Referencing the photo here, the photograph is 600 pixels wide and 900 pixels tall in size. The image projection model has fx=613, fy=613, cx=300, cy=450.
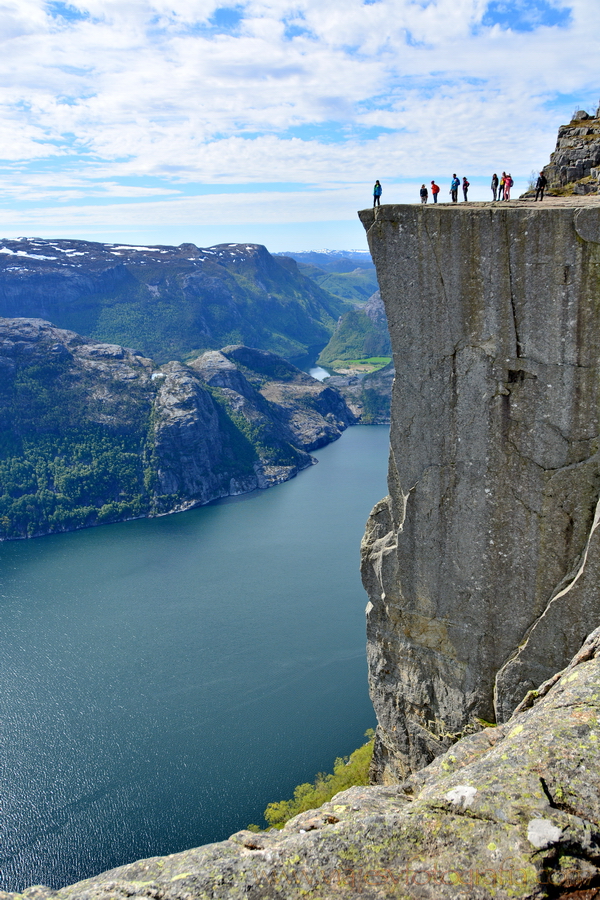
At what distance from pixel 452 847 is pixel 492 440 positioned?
8648 millimetres

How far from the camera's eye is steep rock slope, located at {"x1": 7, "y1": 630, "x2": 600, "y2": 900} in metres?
7.49

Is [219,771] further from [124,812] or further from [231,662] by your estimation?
[231,662]

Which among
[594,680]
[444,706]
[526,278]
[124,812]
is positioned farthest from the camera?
[124,812]

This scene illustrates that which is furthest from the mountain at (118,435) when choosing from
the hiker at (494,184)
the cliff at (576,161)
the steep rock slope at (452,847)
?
the steep rock slope at (452,847)

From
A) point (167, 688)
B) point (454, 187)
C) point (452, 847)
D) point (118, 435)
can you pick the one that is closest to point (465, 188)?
point (454, 187)

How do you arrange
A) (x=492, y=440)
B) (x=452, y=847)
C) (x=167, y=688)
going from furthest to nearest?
(x=167, y=688), (x=492, y=440), (x=452, y=847)

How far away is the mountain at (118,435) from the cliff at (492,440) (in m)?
77.3

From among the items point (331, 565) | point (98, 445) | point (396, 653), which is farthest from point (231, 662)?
point (98, 445)

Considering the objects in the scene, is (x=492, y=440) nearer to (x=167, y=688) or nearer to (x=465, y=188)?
(x=465, y=188)

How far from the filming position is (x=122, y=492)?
3671 inches

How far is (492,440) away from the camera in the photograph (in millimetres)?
14305

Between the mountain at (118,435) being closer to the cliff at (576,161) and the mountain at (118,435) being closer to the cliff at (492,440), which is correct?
the cliff at (576,161)

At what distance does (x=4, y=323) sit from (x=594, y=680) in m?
119

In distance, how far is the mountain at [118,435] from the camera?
90.3 metres
